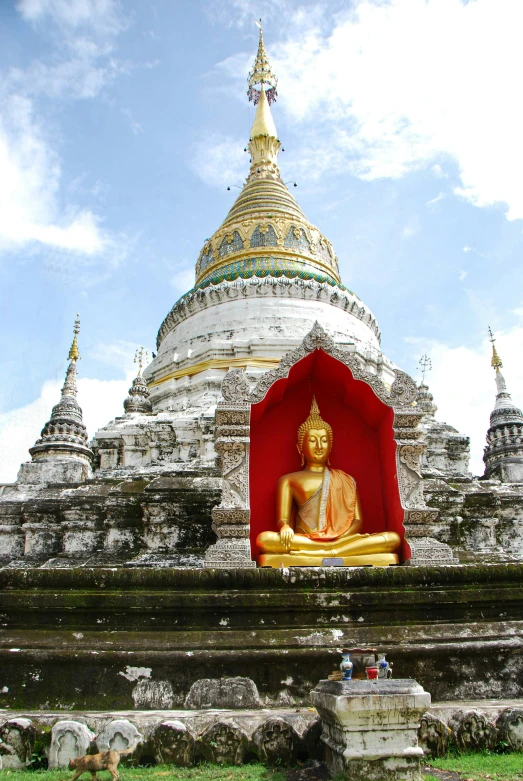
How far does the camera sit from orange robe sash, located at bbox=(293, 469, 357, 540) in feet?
20.7

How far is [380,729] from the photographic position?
9.36ft

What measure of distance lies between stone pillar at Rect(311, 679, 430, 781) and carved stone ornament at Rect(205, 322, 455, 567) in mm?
2432

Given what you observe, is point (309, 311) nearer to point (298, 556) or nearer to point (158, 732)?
point (298, 556)

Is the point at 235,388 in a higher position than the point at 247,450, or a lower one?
higher

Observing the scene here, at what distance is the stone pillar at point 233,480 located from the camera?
17.4 feet

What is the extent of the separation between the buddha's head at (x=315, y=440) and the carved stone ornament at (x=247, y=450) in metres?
0.76

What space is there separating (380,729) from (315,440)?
4.05 m

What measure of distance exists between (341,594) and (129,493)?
11.0 feet

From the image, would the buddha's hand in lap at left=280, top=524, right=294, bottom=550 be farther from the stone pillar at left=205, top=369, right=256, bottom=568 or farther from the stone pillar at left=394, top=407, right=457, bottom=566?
the stone pillar at left=394, top=407, right=457, bottom=566

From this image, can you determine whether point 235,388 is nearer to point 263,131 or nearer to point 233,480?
point 233,480

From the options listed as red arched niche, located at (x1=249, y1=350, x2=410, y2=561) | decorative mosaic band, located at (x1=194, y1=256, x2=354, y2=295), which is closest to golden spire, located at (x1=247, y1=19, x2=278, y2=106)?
decorative mosaic band, located at (x1=194, y1=256, x2=354, y2=295)

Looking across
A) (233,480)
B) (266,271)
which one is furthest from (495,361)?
(233,480)

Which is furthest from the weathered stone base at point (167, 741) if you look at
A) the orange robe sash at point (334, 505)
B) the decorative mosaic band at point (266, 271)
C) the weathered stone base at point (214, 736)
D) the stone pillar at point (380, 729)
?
the decorative mosaic band at point (266, 271)

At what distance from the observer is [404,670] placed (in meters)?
4.39
